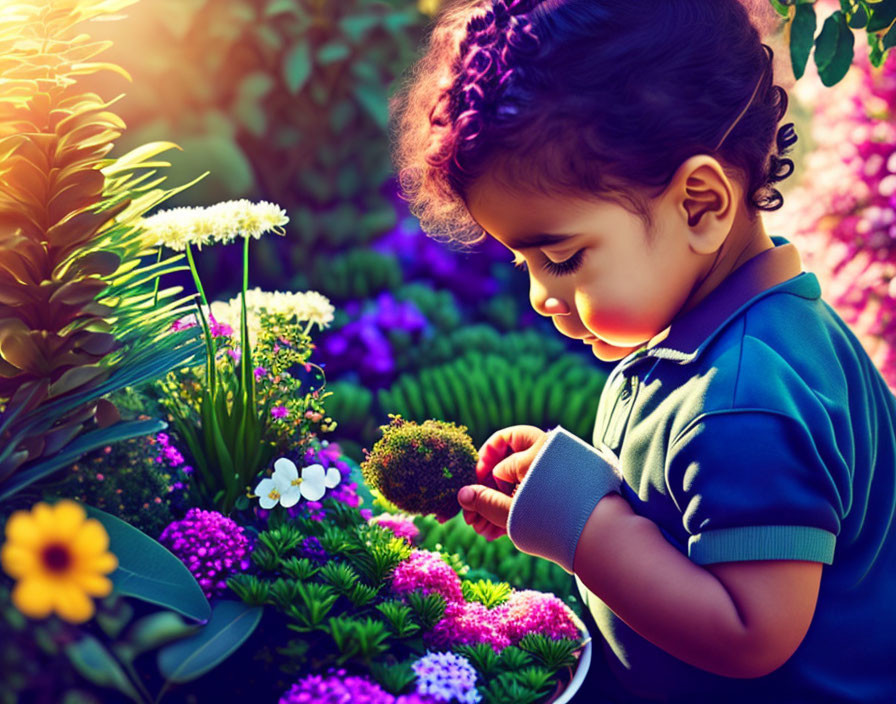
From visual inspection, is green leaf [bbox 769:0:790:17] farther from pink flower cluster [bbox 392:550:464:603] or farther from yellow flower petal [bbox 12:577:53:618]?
yellow flower petal [bbox 12:577:53:618]

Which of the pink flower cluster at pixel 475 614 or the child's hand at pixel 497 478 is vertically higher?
the child's hand at pixel 497 478

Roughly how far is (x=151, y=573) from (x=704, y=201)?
107 centimetres

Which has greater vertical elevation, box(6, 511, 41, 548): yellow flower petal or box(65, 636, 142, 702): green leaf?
box(6, 511, 41, 548): yellow flower petal

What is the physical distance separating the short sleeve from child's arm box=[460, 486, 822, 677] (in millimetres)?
32

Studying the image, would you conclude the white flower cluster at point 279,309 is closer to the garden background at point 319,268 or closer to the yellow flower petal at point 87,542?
the garden background at point 319,268

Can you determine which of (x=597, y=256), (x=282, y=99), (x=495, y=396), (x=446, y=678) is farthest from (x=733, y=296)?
(x=282, y=99)

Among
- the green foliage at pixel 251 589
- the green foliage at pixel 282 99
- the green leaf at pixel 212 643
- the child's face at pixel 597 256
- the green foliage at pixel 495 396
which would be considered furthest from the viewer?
the green foliage at pixel 282 99

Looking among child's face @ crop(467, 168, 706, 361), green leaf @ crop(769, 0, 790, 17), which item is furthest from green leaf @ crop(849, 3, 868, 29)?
child's face @ crop(467, 168, 706, 361)

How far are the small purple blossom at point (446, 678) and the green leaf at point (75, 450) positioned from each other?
0.54 m

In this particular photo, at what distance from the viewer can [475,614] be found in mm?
1575

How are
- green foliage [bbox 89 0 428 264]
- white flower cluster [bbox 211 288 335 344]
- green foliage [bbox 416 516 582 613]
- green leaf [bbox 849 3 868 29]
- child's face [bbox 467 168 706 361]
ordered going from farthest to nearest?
1. green foliage [bbox 89 0 428 264]
2. green foliage [bbox 416 516 582 613]
3. white flower cluster [bbox 211 288 335 344]
4. green leaf [bbox 849 3 868 29]
5. child's face [bbox 467 168 706 361]

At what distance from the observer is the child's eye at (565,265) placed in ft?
4.78

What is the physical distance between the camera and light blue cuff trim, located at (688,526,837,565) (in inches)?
48.4

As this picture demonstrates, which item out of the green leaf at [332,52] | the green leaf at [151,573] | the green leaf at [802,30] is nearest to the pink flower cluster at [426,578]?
the green leaf at [151,573]
